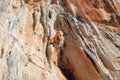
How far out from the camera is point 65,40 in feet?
41.2

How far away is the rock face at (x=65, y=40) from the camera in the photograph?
32.9 feet

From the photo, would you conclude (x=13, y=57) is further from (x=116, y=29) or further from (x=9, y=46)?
(x=116, y=29)

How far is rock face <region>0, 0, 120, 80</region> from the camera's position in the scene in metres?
10.0

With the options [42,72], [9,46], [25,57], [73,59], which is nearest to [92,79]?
[73,59]

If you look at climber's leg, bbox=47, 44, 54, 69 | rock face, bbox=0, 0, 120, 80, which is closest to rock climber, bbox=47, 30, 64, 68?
climber's leg, bbox=47, 44, 54, 69

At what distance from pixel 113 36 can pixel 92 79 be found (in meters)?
2.93

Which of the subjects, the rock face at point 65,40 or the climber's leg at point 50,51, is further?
the climber's leg at point 50,51

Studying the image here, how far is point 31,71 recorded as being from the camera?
33.2ft

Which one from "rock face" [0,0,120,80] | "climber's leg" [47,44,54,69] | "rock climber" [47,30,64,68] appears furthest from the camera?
"rock climber" [47,30,64,68]

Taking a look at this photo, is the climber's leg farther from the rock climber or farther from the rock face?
the rock face

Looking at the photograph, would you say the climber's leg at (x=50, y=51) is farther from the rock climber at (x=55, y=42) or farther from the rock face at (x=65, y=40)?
the rock face at (x=65, y=40)

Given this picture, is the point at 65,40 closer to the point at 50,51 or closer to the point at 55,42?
the point at 55,42

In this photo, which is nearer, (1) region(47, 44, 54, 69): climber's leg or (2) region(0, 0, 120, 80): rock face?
(2) region(0, 0, 120, 80): rock face

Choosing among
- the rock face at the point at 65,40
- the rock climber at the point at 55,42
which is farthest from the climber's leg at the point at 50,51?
the rock face at the point at 65,40
